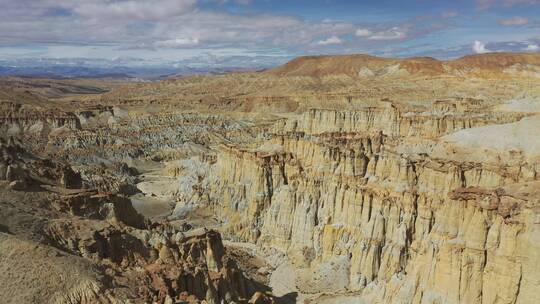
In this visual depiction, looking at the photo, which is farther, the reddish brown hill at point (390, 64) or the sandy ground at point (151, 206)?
the reddish brown hill at point (390, 64)

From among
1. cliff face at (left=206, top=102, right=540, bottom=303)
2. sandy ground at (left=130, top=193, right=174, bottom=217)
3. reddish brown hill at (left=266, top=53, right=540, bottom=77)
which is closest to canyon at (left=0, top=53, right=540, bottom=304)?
cliff face at (left=206, top=102, right=540, bottom=303)

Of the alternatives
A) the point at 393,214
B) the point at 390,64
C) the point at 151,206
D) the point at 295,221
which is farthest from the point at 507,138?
Answer: the point at 390,64

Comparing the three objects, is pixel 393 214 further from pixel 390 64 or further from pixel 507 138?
pixel 390 64

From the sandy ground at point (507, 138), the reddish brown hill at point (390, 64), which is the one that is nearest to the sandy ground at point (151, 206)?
the sandy ground at point (507, 138)

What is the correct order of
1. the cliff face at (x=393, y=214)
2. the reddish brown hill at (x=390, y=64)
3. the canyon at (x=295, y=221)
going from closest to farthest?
1. the canyon at (x=295, y=221)
2. the cliff face at (x=393, y=214)
3. the reddish brown hill at (x=390, y=64)

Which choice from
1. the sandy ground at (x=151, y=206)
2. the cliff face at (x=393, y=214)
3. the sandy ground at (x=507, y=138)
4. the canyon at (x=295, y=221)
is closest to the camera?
the canyon at (x=295, y=221)

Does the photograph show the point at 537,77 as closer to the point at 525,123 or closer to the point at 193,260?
the point at 525,123

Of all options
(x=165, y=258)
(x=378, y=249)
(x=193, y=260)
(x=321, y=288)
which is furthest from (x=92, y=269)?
(x=378, y=249)

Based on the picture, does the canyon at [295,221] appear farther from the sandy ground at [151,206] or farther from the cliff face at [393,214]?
the sandy ground at [151,206]

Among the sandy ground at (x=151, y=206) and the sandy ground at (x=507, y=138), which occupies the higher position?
the sandy ground at (x=507, y=138)
